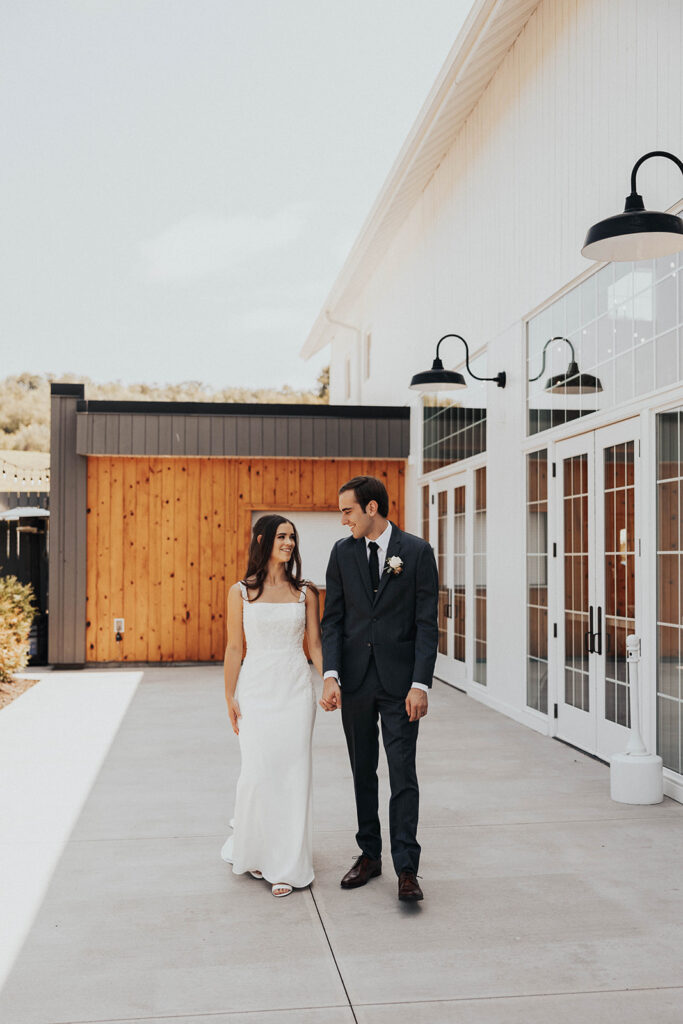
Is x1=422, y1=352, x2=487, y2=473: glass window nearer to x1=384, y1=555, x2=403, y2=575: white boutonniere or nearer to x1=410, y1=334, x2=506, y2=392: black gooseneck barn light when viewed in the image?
x1=410, y1=334, x2=506, y2=392: black gooseneck barn light

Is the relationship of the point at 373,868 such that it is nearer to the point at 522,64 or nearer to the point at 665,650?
the point at 665,650

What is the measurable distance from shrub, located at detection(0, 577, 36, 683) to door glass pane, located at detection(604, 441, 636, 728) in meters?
5.86

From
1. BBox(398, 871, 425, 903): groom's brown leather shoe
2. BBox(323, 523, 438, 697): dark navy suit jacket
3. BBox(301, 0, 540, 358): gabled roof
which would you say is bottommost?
BBox(398, 871, 425, 903): groom's brown leather shoe

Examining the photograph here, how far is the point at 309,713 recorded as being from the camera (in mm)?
3928

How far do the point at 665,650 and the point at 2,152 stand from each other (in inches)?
1335

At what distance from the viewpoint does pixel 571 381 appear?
264 inches

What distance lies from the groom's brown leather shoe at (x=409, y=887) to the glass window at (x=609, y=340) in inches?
121

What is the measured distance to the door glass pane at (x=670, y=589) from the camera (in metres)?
5.07

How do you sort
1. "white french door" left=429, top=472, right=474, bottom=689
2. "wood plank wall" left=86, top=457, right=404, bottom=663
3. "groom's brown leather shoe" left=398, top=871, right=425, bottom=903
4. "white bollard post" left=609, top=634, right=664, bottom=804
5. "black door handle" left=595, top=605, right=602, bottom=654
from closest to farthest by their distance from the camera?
1. "groom's brown leather shoe" left=398, top=871, right=425, bottom=903
2. "white bollard post" left=609, top=634, right=664, bottom=804
3. "black door handle" left=595, top=605, right=602, bottom=654
4. "white french door" left=429, top=472, right=474, bottom=689
5. "wood plank wall" left=86, top=457, right=404, bottom=663

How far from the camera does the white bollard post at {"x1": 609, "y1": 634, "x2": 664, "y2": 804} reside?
16.6 ft

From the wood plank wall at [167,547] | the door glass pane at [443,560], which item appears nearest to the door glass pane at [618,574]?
the door glass pane at [443,560]

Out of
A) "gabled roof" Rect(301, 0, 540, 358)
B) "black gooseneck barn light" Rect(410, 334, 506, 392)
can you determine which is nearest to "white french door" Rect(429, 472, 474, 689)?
"black gooseneck barn light" Rect(410, 334, 506, 392)

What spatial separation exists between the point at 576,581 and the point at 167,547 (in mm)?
5990

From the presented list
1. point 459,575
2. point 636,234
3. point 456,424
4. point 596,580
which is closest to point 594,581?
point 596,580
